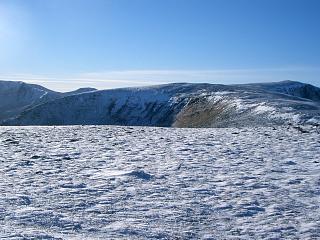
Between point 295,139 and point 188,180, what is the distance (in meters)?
9.36

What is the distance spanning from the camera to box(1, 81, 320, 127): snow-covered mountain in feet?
154

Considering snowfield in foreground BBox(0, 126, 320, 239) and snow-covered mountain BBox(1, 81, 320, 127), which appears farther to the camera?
snow-covered mountain BBox(1, 81, 320, 127)

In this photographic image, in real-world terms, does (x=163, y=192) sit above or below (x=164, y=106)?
above

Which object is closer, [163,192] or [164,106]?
[163,192]

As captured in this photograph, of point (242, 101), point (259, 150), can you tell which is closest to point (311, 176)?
point (259, 150)

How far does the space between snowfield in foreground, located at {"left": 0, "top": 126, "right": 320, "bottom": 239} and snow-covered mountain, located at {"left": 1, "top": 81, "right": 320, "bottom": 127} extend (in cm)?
2528

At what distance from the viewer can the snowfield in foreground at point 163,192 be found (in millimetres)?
7664

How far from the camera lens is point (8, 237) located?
6.92m

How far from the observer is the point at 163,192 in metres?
10.1

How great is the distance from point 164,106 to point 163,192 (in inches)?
2266

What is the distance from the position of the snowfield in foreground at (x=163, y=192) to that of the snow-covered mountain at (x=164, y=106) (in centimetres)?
2528

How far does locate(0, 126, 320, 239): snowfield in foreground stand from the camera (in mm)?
7664

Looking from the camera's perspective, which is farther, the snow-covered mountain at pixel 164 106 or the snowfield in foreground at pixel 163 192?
the snow-covered mountain at pixel 164 106

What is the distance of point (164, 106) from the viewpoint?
221 ft
